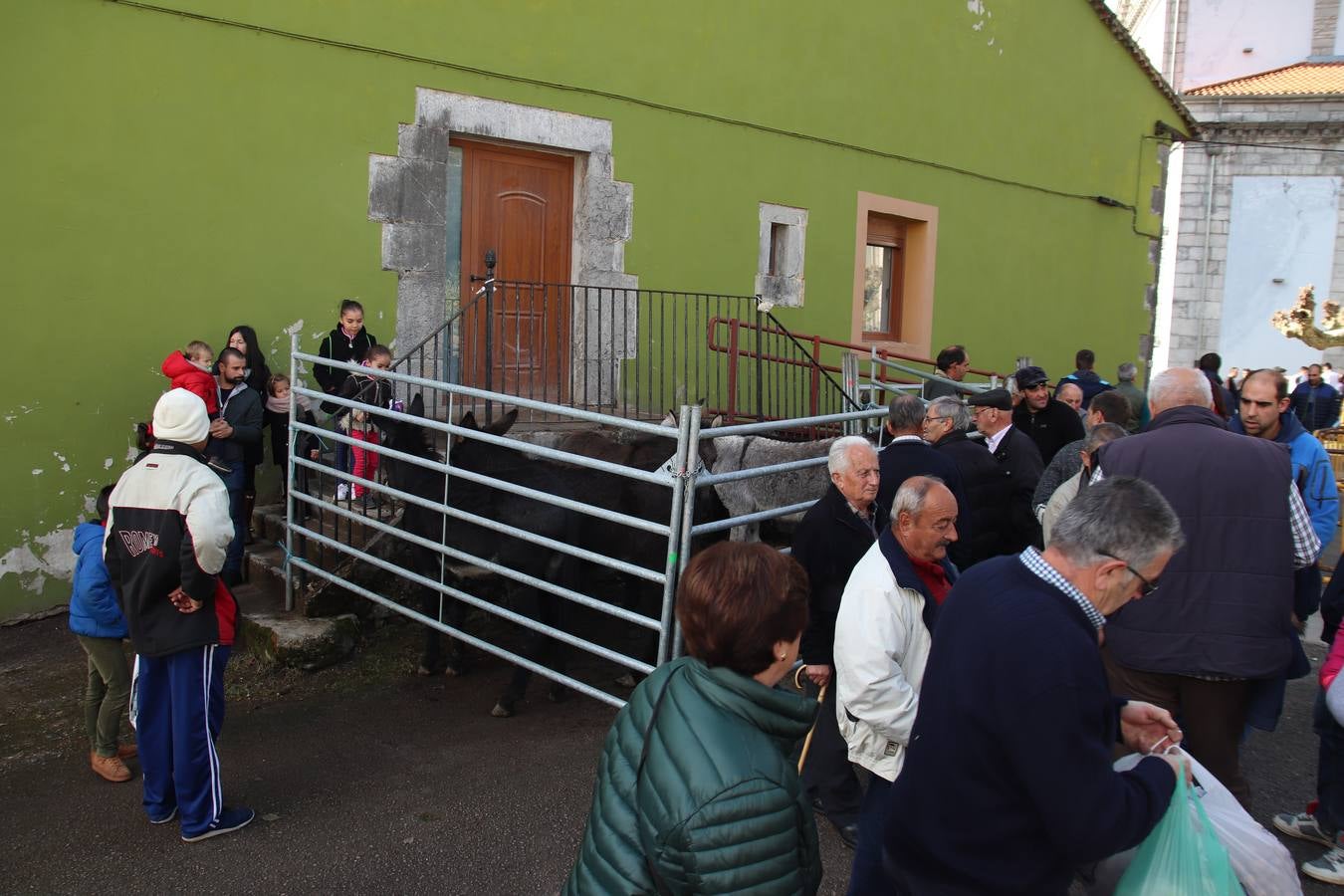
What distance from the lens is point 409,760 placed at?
459cm

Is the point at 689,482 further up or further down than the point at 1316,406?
further up

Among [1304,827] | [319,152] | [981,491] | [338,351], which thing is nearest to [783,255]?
[319,152]

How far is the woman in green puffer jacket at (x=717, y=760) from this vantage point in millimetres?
1761

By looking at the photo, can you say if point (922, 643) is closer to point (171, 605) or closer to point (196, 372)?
point (171, 605)

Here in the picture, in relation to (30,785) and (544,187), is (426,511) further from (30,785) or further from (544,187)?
(544,187)

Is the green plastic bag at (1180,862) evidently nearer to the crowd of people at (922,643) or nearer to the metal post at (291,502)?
the crowd of people at (922,643)

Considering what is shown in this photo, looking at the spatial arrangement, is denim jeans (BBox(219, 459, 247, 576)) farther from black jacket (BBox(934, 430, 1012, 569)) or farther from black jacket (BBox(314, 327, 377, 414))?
black jacket (BBox(934, 430, 1012, 569))

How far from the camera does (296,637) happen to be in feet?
18.4

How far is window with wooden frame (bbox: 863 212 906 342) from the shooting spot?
38.5 ft

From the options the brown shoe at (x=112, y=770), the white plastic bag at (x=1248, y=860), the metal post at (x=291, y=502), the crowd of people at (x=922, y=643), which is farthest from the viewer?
the metal post at (x=291, y=502)

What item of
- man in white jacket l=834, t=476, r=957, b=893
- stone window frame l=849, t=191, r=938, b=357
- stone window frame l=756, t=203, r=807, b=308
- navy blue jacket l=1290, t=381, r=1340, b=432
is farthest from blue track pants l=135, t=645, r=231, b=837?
navy blue jacket l=1290, t=381, r=1340, b=432

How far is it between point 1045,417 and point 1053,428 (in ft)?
0.29

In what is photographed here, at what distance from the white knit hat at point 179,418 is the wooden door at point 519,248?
13.2 feet

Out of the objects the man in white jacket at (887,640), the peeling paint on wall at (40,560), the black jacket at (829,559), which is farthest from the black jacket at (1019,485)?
the peeling paint on wall at (40,560)
